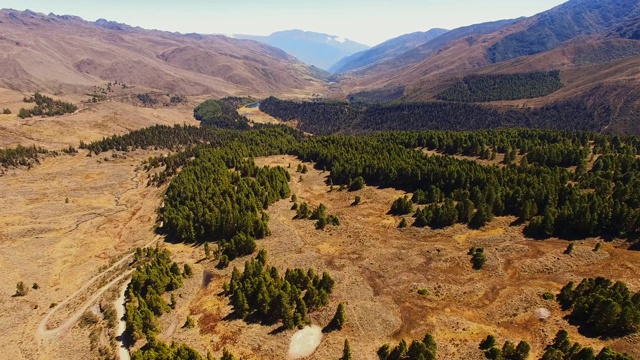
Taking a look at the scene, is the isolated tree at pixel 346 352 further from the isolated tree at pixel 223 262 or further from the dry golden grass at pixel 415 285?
the isolated tree at pixel 223 262

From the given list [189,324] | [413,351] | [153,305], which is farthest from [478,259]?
[153,305]

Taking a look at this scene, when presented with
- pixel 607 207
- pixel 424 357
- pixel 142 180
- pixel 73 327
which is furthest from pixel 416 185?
pixel 142 180

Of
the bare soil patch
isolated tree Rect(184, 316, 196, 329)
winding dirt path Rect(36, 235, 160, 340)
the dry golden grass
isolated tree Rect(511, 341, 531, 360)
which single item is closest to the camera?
isolated tree Rect(511, 341, 531, 360)

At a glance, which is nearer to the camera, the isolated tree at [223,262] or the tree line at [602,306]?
the tree line at [602,306]

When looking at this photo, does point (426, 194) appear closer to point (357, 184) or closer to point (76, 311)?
point (357, 184)

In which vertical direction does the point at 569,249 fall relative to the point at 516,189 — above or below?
below

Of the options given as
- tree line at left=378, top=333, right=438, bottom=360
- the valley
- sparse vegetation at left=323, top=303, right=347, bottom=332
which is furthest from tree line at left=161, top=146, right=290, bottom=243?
tree line at left=378, top=333, right=438, bottom=360

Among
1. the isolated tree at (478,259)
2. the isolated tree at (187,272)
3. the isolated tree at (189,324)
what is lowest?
the isolated tree at (189,324)

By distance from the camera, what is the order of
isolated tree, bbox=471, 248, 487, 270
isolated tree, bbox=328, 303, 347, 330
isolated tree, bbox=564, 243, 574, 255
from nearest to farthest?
isolated tree, bbox=328, 303, 347, 330
isolated tree, bbox=471, 248, 487, 270
isolated tree, bbox=564, 243, 574, 255

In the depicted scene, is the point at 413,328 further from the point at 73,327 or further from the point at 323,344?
the point at 73,327

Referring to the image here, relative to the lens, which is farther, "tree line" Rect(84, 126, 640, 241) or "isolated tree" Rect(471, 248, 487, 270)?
"tree line" Rect(84, 126, 640, 241)

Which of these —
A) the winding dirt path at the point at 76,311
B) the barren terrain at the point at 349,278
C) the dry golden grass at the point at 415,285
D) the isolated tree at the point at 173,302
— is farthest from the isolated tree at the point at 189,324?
the winding dirt path at the point at 76,311

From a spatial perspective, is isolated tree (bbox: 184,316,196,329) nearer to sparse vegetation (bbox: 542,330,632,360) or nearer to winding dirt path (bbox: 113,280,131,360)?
winding dirt path (bbox: 113,280,131,360)
